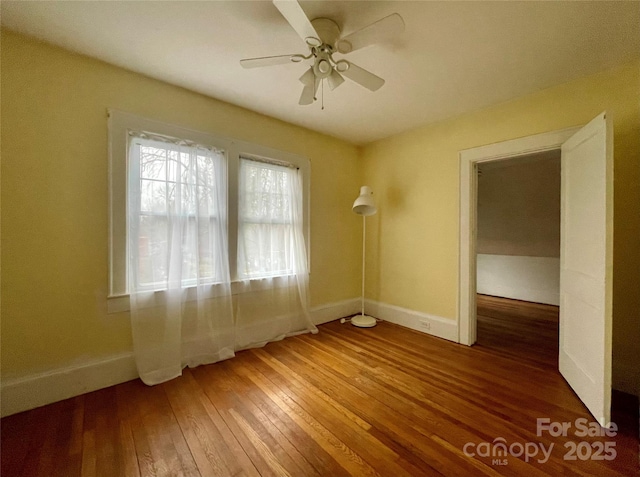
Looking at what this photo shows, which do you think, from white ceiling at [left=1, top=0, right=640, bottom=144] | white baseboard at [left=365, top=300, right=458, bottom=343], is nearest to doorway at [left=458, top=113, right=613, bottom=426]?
white ceiling at [left=1, top=0, right=640, bottom=144]

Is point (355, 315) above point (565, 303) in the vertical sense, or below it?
below

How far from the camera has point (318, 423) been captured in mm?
1638

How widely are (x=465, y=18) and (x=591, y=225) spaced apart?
165cm

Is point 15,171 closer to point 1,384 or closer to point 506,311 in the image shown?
point 1,384

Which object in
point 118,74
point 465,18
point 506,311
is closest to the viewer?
point 465,18

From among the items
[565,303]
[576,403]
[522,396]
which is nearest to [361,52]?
[565,303]

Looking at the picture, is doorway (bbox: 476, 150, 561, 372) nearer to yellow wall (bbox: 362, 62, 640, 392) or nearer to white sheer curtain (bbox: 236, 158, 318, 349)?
yellow wall (bbox: 362, 62, 640, 392)

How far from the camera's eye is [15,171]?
1.71 meters

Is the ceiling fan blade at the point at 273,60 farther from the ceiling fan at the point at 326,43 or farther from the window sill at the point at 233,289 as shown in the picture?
the window sill at the point at 233,289

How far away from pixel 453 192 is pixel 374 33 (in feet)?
6.75

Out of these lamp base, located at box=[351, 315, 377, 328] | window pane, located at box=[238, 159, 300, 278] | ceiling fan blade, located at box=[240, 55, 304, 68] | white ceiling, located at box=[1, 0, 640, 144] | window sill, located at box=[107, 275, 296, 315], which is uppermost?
white ceiling, located at box=[1, 0, 640, 144]

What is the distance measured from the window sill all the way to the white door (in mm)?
2595

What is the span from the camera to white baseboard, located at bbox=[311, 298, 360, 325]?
3.44 meters

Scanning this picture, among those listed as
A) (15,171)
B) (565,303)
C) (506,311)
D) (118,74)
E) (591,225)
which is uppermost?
(118,74)
